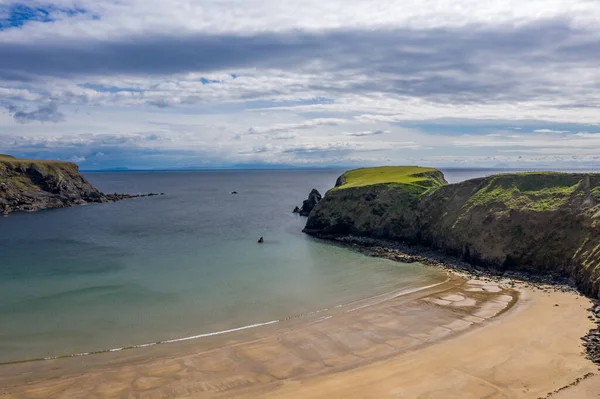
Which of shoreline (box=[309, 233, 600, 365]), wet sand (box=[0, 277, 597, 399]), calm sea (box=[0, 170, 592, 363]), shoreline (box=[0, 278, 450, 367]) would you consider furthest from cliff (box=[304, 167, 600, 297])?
shoreline (box=[0, 278, 450, 367])

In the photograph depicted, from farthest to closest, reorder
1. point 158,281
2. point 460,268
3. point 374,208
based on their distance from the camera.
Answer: point 374,208 < point 460,268 < point 158,281

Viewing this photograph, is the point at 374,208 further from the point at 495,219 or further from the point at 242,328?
the point at 242,328

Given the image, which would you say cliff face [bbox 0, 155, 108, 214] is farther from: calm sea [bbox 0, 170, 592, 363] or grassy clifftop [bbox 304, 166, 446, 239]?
grassy clifftop [bbox 304, 166, 446, 239]

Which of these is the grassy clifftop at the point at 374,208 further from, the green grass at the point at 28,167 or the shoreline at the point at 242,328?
the green grass at the point at 28,167

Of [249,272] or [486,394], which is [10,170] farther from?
[486,394]

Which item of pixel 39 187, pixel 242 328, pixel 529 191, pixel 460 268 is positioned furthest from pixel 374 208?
pixel 39 187

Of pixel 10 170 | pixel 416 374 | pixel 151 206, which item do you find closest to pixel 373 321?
pixel 416 374
